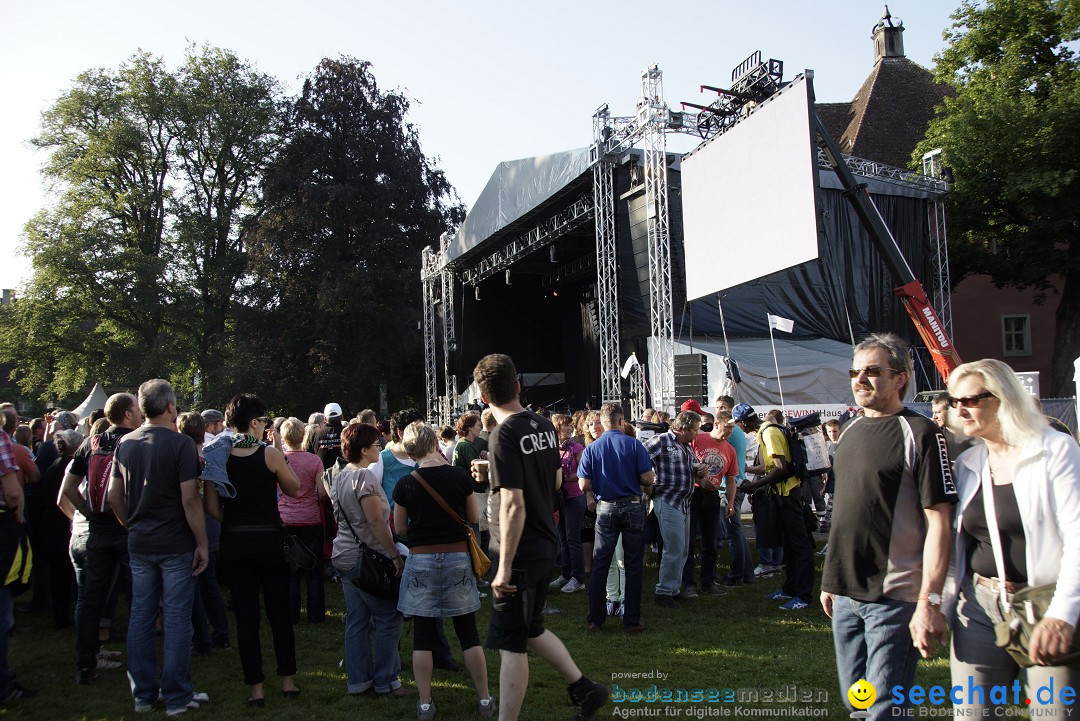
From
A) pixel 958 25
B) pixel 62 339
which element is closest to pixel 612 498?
pixel 958 25

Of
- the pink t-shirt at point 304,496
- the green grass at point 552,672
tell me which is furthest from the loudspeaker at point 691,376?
the pink t-shirt at point 304,496

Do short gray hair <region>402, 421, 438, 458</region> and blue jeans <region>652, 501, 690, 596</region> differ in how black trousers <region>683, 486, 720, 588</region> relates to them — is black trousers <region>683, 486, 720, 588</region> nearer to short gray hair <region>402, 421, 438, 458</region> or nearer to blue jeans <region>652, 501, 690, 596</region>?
blue jeans <region>652, 501, 690, 596</region>

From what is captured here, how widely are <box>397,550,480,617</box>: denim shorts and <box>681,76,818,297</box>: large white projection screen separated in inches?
356

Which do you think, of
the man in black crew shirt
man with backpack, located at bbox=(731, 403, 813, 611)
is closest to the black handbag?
the man in black crew shirt

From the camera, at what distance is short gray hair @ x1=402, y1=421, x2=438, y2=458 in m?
4.14

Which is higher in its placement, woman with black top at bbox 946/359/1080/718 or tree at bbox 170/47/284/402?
tree at bbox 170/47/284/402

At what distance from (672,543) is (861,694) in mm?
3481

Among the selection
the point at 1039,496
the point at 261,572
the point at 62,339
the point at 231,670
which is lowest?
the point at 231,670

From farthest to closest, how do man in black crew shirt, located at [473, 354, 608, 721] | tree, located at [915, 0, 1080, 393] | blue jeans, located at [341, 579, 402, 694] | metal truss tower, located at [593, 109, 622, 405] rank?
tree, located at [915, 0, 1080, 393]
metal truss tower, located at [593, 109, 622, 405]
blue jeans, located at [341, 579, 402, 694]
man in black crew shirt, located at [473, 354, 608, 721]

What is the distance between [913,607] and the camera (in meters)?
2.61

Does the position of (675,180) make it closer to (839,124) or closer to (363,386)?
(363,386)

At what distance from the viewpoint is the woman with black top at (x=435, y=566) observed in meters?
3.89

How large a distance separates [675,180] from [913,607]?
45.5 ft

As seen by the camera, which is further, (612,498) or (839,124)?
(839,124)
